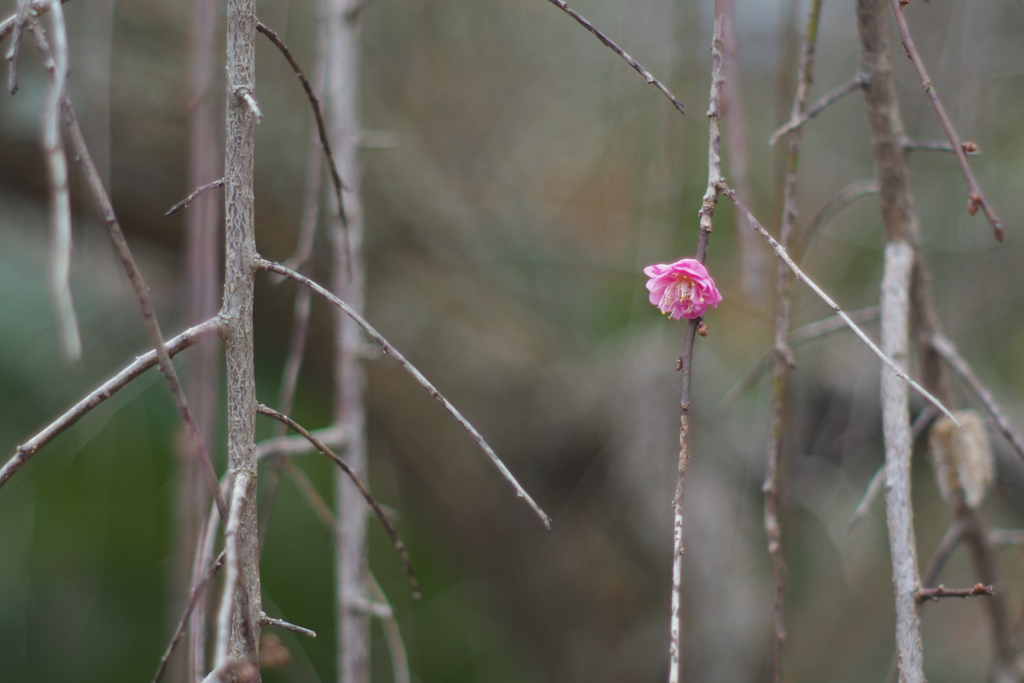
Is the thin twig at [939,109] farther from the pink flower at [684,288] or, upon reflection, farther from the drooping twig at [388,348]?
the drooping twig at [388,348]

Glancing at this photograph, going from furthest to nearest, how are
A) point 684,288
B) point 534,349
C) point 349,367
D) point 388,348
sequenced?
point 534,349 → point 349,367 → point 684,288 → point 388,348

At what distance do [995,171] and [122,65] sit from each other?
2155mm

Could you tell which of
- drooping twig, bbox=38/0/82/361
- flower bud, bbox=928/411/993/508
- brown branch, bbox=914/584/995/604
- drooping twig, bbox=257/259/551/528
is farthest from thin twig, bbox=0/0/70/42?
flower bud, bbox=928/411/993/508

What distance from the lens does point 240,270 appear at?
1.55 feet

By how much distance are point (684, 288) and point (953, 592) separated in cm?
29

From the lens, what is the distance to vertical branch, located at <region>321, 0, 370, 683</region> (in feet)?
3.22

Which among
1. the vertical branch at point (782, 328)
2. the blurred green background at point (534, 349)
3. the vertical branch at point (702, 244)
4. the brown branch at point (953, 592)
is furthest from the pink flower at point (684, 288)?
the blurred green background at point (534, 349)

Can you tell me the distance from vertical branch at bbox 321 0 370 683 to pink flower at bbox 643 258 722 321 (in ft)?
1.52

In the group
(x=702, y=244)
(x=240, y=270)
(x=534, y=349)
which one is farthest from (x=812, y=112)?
(x=534, y=349)

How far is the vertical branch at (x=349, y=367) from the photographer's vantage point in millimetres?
981

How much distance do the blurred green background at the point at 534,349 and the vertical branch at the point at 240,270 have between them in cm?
94

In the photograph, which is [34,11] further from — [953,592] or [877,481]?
[877,481]

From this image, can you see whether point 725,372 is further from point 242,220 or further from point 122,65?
point 122,65

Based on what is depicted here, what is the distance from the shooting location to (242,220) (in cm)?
48
